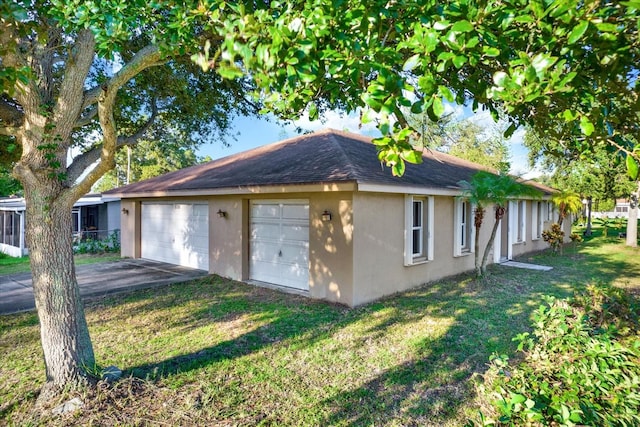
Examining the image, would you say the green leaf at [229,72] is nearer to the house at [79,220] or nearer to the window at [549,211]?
the house at [79,220]

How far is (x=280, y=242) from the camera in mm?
9211

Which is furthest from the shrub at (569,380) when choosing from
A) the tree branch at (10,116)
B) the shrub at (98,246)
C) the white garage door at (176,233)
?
the shrub at (98,246)

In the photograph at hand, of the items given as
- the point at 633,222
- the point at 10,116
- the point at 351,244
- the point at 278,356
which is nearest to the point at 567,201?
the point at 633,222

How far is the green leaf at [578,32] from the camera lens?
1.80 metres

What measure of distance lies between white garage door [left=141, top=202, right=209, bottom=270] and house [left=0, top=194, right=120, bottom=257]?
4.69 m

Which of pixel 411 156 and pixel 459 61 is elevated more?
pixel 459 61

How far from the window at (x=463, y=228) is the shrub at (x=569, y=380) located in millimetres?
7555

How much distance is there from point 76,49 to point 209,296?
5.76 meters

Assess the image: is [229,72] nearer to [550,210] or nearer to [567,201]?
[567,201]

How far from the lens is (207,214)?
37.2 feet

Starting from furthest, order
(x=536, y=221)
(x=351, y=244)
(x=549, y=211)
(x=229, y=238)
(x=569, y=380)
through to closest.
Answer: (x=549, y=211) < (x=536, y=221) < (x=229, y=238) < (x=351, y=244) < (x=569, y=380)

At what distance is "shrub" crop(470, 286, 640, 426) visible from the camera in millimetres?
1861

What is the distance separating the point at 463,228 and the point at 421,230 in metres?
2.47

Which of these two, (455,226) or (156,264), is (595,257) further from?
(156,264)
